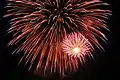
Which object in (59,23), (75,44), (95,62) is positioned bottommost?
(95,62)

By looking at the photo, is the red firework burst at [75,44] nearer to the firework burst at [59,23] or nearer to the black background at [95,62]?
the firework burst at [59,23]

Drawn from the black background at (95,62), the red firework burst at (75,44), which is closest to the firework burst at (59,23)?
the red firework burst at (75,44)

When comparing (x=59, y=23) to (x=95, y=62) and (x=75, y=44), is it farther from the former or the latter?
(x=95, y=62)

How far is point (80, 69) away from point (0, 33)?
3603mm

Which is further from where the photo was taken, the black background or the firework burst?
the black background

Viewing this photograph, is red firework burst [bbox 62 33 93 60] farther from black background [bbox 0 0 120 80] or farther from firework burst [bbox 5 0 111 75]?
black background [bbox 0 0 120 80]

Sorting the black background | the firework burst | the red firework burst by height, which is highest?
the firework burst

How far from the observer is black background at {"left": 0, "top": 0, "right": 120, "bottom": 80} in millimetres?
10836

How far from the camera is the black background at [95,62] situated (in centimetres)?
1084

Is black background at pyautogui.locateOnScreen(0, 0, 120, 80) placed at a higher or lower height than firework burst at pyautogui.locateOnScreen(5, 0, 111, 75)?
lower

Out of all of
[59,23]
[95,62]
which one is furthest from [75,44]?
[95,62]

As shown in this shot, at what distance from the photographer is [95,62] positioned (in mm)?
10742

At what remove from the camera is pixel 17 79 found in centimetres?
1111

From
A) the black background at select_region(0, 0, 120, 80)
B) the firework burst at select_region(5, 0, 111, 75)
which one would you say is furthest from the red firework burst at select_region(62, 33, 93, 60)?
the black background at select_region(0, 0, 120, 80)
